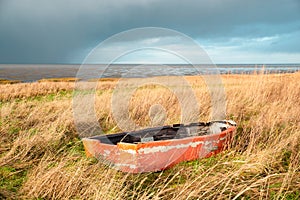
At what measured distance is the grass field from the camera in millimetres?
2723

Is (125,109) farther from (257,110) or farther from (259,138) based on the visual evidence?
(259,138)

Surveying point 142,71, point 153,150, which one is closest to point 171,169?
point 153,150

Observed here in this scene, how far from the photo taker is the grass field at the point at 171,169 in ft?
8.93

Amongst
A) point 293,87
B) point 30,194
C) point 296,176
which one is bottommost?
point 30,194

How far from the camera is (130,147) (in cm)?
344

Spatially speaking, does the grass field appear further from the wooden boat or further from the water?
the water

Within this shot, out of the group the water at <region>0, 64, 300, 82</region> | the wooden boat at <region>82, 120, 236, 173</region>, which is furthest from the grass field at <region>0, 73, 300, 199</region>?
the water at <region>0, 64, 300, 82</region>

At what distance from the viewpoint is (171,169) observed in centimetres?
374

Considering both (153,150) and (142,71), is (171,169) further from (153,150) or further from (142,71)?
(142,71)

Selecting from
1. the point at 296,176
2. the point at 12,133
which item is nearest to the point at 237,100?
the point at 296,176

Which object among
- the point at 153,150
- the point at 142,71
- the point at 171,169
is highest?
the point at 142,71

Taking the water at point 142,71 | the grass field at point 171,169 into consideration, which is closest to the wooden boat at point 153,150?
the grass field at point 171,169

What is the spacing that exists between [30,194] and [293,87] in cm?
736

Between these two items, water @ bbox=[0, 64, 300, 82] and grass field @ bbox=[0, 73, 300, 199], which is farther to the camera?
water @ bbox=[0, 64, 300, 82]
